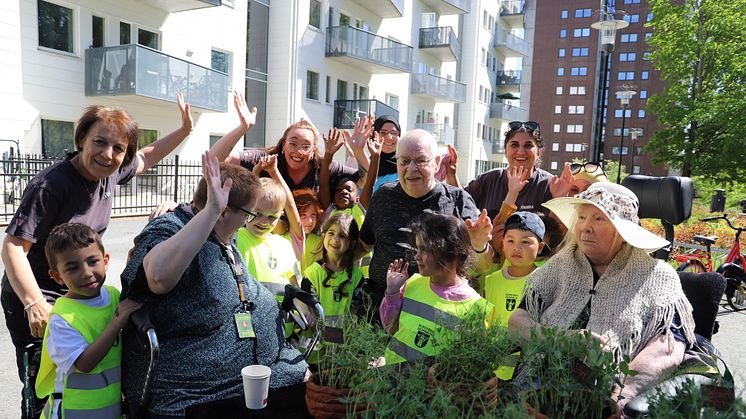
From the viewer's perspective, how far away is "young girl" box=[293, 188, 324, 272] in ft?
13.3

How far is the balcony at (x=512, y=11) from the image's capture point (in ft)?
132

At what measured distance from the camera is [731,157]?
61.4 feet

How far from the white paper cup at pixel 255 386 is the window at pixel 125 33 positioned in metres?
16.3

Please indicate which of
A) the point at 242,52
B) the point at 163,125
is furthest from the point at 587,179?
the point at 242,52

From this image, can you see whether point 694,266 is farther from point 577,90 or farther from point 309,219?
point 577,90

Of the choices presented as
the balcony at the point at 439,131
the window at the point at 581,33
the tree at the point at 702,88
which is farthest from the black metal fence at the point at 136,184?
the window at the point at 581,33

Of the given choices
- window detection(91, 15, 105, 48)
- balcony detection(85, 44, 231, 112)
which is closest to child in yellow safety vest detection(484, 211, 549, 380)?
balcony detection(85, 44, 231, 112)

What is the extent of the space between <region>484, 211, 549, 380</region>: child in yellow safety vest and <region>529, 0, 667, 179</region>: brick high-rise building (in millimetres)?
66587

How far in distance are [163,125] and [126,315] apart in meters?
16.2

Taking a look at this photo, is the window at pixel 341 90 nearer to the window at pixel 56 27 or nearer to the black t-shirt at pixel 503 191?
the window at pixel 56 27

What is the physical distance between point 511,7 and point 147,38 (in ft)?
106

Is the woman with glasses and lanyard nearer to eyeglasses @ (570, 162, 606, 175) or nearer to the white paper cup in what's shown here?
eyeglasses @ (570, 162, 606, 175)

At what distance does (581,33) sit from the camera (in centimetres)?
6675

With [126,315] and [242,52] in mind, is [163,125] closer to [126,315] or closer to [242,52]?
[242,52]
